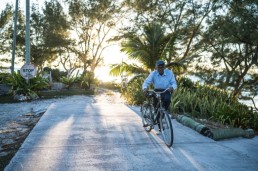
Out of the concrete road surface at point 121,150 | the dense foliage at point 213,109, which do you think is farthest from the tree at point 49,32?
the concrete road surface at point 121,150

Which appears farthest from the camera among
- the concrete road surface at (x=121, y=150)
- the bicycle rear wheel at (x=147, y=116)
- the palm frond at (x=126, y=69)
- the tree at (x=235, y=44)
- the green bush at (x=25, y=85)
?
the tree at (x=235, y=44)

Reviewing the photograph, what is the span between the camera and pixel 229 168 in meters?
5.12

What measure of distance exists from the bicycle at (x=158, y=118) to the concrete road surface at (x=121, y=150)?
18cm

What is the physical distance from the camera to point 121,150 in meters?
5.92

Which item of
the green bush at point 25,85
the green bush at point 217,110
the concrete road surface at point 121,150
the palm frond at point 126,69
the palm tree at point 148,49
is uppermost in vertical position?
the palm tree at point 148,49

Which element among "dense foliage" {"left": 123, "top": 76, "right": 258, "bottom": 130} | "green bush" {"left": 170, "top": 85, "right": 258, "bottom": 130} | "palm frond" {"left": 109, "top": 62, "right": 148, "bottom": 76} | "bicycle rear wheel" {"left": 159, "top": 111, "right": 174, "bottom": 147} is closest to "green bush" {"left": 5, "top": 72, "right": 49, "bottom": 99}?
"palm frond" {"left": 109, "top": 62, "right": 148, "bottom": 76}

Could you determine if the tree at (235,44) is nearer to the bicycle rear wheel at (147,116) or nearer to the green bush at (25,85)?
the green bush at (25,85)

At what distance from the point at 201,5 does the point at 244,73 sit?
7.69 m

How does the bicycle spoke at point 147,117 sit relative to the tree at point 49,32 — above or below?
below

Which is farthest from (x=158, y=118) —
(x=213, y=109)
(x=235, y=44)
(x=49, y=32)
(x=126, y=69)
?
(x=49, y=32)

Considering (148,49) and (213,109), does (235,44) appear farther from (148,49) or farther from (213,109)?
(213,109)

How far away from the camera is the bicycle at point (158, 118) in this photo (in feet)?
20.6

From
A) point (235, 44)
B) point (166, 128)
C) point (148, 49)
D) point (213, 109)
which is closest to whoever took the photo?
point (166, 128)

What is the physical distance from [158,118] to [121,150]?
1.50 meters
